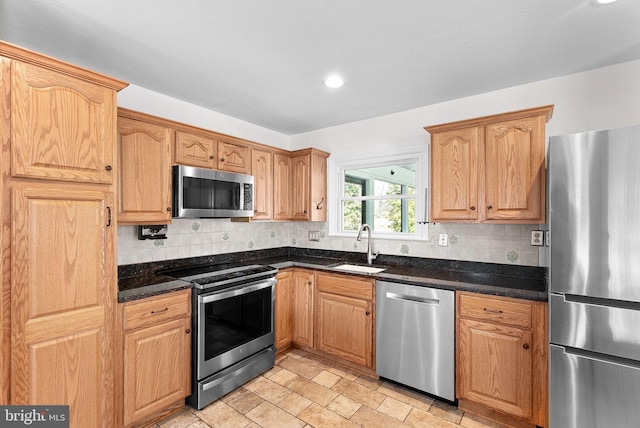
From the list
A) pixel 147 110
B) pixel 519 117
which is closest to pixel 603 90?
pixel 519 117

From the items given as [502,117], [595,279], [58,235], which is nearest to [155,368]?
[58,235]

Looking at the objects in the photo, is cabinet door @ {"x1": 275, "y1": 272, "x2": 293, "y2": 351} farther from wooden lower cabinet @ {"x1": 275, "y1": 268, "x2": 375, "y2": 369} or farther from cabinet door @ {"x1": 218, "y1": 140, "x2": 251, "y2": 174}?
cabinet door @ {"x1": 218, "y1": 140, "x2": 251, "y2": 174}

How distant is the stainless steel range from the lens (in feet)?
7.37

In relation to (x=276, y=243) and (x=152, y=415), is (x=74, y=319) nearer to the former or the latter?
(x=152, y=415)

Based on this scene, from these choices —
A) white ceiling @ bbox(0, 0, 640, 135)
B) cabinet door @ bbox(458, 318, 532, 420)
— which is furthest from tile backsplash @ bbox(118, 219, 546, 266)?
white ceiling @ bbox(0, 0, 640, 135)

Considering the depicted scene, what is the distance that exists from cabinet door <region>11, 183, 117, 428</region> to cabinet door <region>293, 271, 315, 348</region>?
1642 millimetres

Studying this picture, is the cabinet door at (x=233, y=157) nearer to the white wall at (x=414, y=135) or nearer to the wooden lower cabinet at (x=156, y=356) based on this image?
the white wall at (x=414, y=135)

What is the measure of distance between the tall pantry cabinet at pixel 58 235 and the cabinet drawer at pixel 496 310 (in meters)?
2.29

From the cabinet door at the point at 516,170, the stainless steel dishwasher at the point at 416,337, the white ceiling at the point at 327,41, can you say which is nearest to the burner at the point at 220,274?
the stainless steel dishwasher at the point at 416,337

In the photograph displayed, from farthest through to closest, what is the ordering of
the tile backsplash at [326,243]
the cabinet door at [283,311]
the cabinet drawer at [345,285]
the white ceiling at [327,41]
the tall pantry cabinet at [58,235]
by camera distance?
1. the cabinet door at [283,311]
2. the cabinet drawer at [345,285]
3. the tile backsplash at [326,243]
4. the white ceiling at [327,41]
5. the tall pantry cabinet at [58,235]

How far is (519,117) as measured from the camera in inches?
87.2

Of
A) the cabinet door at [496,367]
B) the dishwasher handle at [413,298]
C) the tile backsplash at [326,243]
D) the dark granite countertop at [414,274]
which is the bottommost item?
the cabinet door at [496,367]

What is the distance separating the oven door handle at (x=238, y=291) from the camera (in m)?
2.27

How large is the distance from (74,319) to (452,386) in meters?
2.45
